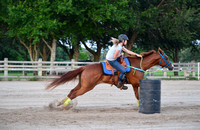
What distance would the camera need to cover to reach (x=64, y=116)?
7605 mm

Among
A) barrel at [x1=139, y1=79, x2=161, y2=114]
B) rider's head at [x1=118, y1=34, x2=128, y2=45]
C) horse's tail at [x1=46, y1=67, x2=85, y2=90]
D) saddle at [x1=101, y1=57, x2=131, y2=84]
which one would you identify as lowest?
barrel at [x1=139, y1=79, x2=161, y2=114]

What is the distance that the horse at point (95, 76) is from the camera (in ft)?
27.7

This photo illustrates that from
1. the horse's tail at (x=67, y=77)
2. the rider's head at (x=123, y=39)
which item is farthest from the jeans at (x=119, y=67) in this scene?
the horse's tail at (x=67, y=77)

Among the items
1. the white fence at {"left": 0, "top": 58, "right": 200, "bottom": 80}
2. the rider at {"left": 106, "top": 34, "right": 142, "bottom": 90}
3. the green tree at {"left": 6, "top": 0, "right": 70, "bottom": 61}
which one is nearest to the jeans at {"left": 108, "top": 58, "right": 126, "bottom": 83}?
the rider at {"left": 106, "top": 34, "right": 142, "bottom": 90}

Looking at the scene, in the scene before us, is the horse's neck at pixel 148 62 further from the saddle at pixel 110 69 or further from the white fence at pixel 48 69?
the white fence at pixel 48 69

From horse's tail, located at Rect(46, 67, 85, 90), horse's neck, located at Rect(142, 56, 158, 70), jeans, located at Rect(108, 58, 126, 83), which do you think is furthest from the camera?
horse's neck, located at Rect(142, 56, 158, 70)

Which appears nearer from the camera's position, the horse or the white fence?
the horse

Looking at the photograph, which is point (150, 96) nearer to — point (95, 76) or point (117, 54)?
point (117, 54)

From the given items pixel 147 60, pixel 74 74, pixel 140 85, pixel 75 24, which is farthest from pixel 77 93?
pixel 75 24

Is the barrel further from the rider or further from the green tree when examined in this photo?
the green tree

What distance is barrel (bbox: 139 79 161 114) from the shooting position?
26.5ft

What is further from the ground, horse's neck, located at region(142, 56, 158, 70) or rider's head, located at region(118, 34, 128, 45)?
rider's head, located at region(118, 34, 128, 45)

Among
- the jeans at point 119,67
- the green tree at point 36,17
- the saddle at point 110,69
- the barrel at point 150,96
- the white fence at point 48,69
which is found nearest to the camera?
the barrel at point 150,96

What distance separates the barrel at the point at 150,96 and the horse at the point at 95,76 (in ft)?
2.00
